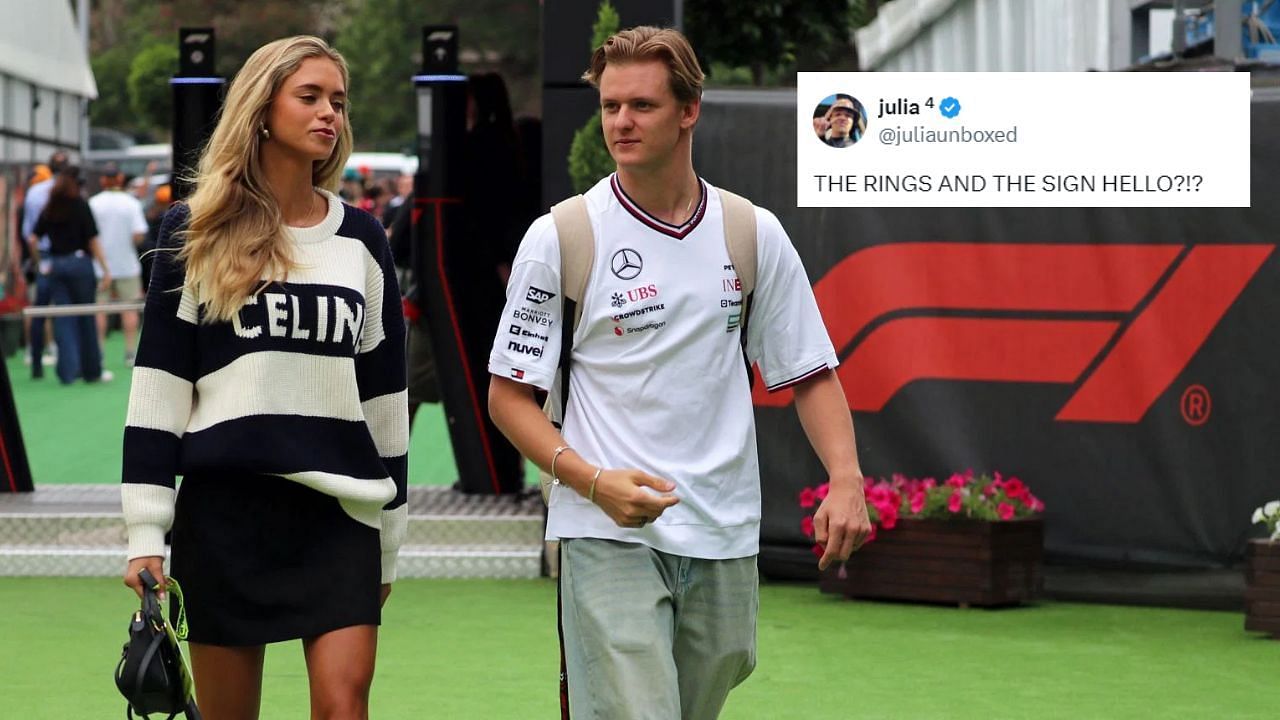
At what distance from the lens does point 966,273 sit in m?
9.03

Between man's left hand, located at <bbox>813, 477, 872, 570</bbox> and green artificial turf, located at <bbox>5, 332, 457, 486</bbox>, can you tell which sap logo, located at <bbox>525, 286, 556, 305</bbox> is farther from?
green artificial turf, located at <bbox>5, 332, 457, 486</bbox>

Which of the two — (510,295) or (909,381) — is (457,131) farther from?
(510,295)

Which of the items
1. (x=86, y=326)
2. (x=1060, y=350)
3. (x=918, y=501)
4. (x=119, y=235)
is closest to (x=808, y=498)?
(x=918, y=501)

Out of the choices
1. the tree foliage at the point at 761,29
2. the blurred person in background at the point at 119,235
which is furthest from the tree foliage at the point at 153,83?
the tree foliage at the point at 761,29

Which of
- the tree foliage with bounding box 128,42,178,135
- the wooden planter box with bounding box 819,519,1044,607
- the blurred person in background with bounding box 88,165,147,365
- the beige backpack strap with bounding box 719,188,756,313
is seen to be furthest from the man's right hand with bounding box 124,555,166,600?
the tree foliage with bounding box 128,42,178,135

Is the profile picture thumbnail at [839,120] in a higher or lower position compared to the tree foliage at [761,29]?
lower

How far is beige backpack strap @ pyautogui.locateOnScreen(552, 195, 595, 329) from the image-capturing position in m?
3.84

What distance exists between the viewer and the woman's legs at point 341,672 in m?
4.07

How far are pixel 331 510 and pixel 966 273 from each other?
5.32 m

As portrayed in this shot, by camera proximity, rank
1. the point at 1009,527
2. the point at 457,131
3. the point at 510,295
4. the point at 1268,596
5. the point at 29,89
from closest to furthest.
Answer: the point at 510,295
the point at 1268,596
the point at 1009,527
the point at 457,131
the point at 29,89

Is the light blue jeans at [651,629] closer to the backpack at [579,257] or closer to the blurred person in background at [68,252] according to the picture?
the backpack at [579,257]

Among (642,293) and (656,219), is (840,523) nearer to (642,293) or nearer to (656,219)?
(642,293)

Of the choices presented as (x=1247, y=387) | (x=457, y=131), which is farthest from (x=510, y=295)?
(x=457, y=131)

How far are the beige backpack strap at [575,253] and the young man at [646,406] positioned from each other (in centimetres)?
1
